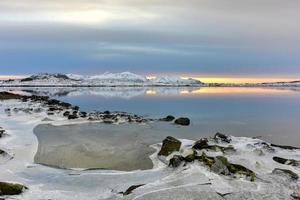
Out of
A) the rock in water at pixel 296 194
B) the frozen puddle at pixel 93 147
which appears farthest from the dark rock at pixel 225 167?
the frozen puddle at pixel 93 147

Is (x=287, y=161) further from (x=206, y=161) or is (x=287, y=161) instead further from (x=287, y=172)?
(x=206, y=161)

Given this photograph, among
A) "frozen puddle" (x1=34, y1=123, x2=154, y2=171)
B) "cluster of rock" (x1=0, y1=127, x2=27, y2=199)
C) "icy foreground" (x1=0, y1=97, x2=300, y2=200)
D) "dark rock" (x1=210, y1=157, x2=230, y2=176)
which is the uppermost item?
"dark rock" (x1=210, y1=157, x2=230, y2=176)

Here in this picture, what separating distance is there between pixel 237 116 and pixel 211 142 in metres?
21.0

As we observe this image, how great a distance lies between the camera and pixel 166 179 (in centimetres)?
1480

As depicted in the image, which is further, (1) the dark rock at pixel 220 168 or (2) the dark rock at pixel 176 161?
(2) the dark rock at pixel 176 161

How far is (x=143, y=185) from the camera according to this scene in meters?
13.9

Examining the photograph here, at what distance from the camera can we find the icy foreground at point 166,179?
12.9 metres

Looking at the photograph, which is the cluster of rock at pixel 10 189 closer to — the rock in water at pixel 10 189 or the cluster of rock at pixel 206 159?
the rock in water at pixel 10 189

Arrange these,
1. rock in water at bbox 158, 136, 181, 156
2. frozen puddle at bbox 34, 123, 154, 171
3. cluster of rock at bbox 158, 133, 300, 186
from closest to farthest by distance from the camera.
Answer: cluster of rock at bbox 158, 133, 300, 186
frozen puddle at bbox 34, 123, 154, 171
rock in water at bbox 158, 136, 181, 156

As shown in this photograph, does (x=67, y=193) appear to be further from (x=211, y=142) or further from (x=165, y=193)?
(x=211, y=142)

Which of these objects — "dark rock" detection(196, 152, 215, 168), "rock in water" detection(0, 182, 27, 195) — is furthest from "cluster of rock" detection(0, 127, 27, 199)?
"dark rock" detection(196, 152, 215, 168)

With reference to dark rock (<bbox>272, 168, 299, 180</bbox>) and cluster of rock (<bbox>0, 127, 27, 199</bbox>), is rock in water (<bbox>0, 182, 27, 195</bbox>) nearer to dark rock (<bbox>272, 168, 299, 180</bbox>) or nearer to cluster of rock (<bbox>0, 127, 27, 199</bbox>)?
cluster of rock (<bbox>0, 127, 27, 199</bbox>)

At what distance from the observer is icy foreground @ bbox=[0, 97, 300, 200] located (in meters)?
12.9

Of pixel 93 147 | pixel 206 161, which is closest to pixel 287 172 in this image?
pixel 206 161
